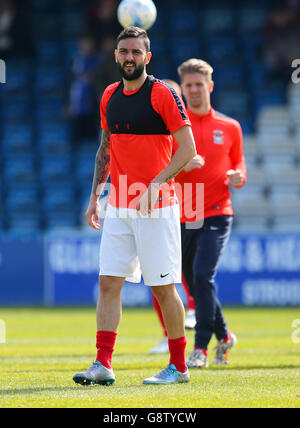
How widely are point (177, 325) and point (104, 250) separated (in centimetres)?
69

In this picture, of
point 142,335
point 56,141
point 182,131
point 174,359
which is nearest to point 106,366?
point 174,359

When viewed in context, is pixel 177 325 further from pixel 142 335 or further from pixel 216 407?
pixel 142 335

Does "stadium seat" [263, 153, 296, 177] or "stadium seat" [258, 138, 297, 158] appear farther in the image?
"stadium seat" [258, 138, 297, 158]

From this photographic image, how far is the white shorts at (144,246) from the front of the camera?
6004 millimetres

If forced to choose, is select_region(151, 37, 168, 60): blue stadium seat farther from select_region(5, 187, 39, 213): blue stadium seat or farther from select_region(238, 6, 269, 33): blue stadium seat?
select_region(5, 187, 39, 213): blue stadium seat

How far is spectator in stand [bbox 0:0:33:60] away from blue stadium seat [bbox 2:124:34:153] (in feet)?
5.78

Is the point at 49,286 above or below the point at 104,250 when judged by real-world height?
below

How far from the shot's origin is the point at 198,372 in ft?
22.7

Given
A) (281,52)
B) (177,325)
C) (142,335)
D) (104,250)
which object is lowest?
(142,335)

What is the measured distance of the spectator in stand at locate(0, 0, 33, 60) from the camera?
20.5 meters

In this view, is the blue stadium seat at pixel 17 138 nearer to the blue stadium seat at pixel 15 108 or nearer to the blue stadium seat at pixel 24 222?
the blue stadium seat at pixel 15 108

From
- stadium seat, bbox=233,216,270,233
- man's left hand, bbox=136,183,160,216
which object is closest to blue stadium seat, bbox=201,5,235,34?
stadium seat, bbox=233,216,270,233

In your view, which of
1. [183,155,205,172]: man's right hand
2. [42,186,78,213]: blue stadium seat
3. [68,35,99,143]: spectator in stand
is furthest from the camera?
[42,186,78,213]: blue stadium seat
